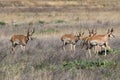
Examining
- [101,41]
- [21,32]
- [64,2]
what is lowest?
[64,2]

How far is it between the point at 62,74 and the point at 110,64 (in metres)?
2.22

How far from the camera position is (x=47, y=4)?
84.9 meters

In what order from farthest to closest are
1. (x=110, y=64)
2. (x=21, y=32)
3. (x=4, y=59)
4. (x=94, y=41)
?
(x=21, y=32) → (x=94, y=41) → (x=4, y=59) → (x=110, y=64)

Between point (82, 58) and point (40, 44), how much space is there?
560 centimetres

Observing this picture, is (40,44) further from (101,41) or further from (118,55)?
(118,55)

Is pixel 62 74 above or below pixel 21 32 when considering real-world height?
above

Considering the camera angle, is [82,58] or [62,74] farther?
[82,58]

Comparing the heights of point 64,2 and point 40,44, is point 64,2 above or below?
below

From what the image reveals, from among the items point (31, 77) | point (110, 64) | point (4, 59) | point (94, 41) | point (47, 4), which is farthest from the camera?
point (47, 4)

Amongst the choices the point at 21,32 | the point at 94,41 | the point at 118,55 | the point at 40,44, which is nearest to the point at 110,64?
the point at 118,55

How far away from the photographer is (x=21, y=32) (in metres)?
30.4

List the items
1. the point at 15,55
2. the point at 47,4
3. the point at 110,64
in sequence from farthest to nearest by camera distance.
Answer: the point at 47,4 → the point at 15,55 → the point at 110,64

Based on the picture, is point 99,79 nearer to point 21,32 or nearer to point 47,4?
point 21,32

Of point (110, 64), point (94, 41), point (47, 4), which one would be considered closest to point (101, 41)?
point (94, 41)
